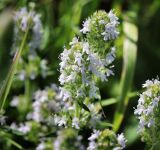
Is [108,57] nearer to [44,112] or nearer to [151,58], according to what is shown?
[44,112]

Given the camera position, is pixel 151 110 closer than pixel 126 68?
Yes

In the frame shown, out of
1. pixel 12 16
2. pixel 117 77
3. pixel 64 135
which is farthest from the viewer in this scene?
pixel 117 77

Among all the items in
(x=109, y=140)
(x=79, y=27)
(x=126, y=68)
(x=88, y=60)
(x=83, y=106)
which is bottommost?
(x=109, y=140)

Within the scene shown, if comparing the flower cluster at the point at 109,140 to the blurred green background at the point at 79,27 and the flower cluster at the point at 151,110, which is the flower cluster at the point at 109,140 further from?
the blurred green background at the point at 79,27

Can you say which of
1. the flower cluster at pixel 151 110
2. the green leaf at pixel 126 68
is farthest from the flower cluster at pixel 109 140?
the green leaf at pixel 126 68

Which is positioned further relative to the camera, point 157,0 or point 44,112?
point 157,0

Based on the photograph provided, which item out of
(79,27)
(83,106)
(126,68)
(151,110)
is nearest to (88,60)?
(83,106)

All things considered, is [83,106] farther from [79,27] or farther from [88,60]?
[79,27]

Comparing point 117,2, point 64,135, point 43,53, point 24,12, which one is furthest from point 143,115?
point 117,2
